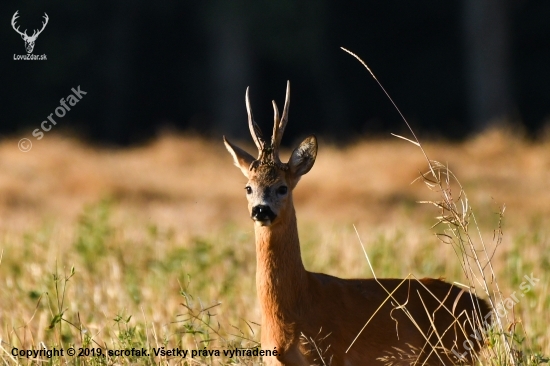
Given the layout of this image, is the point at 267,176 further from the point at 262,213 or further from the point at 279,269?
the point at 279,269

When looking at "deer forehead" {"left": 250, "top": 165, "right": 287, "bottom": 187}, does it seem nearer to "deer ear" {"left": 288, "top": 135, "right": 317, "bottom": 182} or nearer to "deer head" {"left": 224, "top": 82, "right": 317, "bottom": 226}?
"deer head" {"left": 224, "top": 82, "right": 317, "bottom": 226}

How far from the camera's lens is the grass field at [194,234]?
635 centimetres

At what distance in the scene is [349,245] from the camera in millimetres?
9367

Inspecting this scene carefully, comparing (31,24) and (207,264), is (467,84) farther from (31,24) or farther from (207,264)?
(207,264)

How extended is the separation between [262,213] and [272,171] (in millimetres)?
310

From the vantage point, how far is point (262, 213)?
16.3ft

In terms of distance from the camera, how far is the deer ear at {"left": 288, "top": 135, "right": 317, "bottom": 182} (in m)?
5.34

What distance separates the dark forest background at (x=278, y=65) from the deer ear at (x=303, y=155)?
71.6 feet

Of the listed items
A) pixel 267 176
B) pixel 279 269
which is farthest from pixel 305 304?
pixel 267 176

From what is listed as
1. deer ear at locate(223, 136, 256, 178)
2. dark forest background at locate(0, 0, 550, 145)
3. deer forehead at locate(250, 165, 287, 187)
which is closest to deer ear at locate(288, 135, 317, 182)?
deer forehead at locate(250, 165, 287, 187)

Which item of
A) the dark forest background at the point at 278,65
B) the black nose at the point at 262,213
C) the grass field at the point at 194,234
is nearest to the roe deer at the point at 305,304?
the black nose at the point at 262,213

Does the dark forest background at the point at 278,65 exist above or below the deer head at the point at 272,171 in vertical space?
above

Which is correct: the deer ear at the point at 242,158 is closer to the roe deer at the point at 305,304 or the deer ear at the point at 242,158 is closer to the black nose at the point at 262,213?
the roe deer at the point at 305,304

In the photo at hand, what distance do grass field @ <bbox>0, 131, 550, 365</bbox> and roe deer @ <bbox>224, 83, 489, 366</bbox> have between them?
1.11 ft
